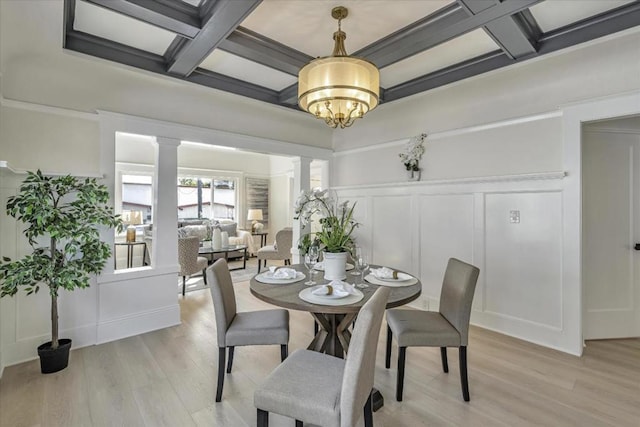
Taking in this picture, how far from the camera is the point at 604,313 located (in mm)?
3119

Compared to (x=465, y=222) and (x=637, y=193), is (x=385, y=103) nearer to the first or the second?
(x=465, y=222)

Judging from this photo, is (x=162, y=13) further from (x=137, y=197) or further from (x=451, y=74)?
(x=137, y=197)

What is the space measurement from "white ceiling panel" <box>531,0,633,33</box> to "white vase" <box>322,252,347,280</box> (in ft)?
7.89

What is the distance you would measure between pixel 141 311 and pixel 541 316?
13.4 feet

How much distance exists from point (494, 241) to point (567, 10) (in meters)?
2.12

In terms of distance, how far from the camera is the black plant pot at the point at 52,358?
2426 millimetres

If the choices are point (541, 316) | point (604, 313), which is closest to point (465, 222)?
point (541, 316)

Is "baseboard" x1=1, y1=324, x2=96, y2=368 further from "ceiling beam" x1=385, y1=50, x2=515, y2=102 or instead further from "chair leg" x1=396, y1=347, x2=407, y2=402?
"ceiling beam" x1=385, y1=50, x2=515, y2=102

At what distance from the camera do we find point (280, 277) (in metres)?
2.36

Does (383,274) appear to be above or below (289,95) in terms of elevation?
below

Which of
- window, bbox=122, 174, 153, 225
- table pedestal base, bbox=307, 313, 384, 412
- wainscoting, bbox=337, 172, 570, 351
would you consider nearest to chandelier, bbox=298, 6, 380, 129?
table pedestal base, bbox=307, 313, 384, 412

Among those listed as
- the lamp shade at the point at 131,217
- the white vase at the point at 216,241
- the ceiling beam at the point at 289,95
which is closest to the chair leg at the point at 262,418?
the ceiling beam at the point at 289,95

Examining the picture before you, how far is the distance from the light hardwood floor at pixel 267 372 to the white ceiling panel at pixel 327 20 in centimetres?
285

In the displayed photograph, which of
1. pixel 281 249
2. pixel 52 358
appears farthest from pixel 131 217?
pixel 52 358
